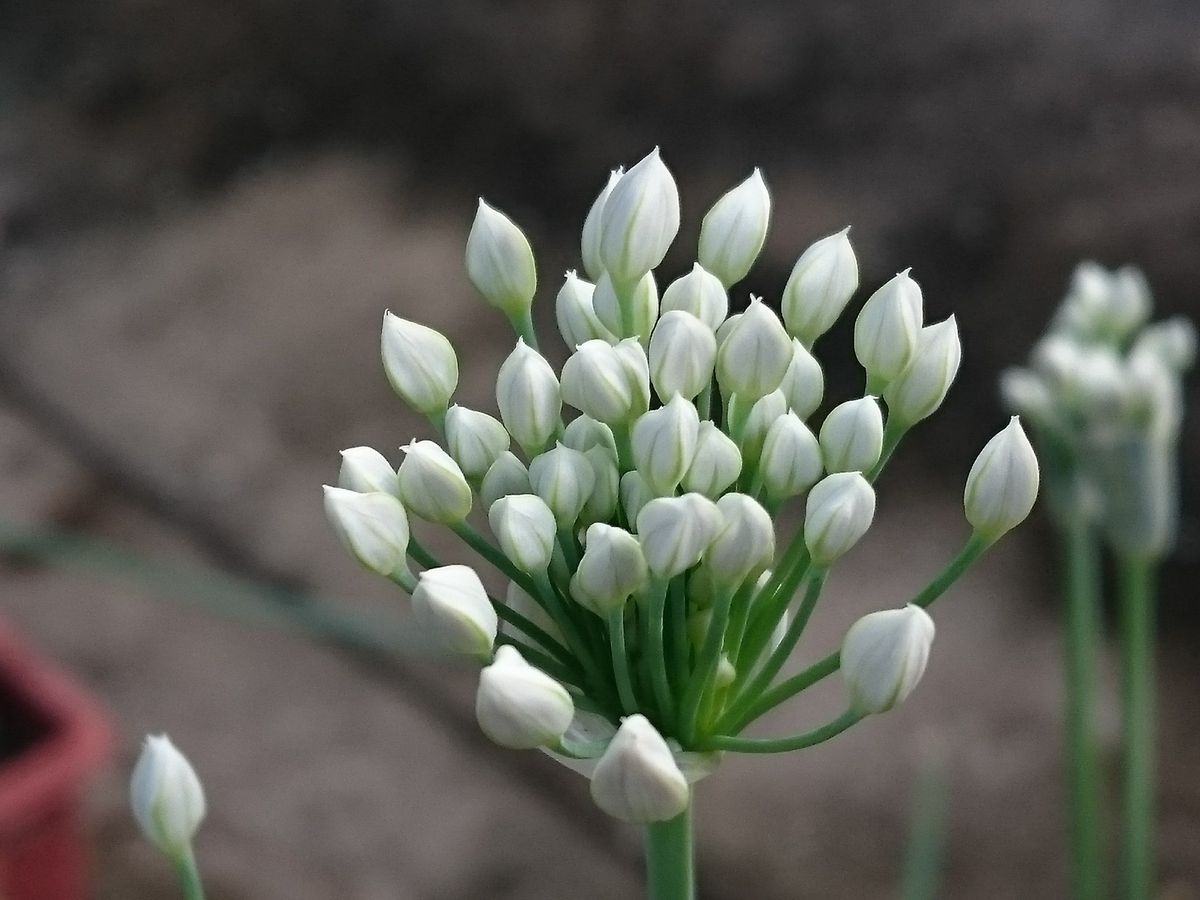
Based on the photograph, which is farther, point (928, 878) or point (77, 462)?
point (77, 462)

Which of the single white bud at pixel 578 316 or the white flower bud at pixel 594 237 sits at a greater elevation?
the white flower bud at pixel 594 237

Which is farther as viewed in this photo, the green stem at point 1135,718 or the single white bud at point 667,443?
the green stem at point 1135,718

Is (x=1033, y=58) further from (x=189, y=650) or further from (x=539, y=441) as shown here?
(x=189, y=650)

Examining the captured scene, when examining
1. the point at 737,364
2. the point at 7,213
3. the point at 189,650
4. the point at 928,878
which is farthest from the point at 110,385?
the point at 737,364

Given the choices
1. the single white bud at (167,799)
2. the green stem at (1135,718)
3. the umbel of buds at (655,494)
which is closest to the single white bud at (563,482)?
the umbel of buds at (655,494)

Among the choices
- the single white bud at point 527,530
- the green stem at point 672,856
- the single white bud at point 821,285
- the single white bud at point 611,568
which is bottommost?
the green stem at point 672,856

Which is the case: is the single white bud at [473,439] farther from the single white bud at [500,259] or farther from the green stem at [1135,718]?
the green stem at [1135,718]

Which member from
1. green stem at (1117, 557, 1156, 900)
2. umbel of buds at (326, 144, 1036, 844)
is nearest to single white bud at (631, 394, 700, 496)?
umbel of buds at (326, 144, 1036, 844)

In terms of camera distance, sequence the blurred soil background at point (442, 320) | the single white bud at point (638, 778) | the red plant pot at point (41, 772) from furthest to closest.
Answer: the blurred soil background at point (442, 320) < the red plant pot at point (41, 772) < the single white bud at point (638, 778)
